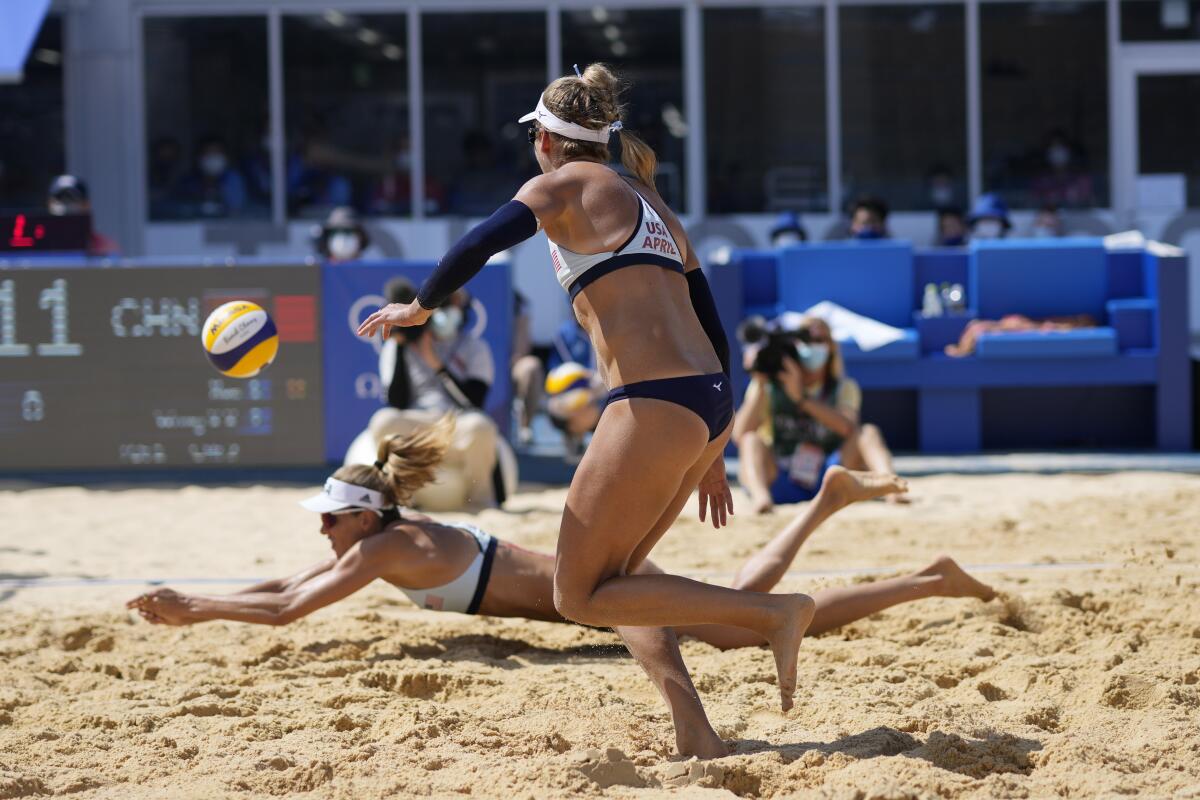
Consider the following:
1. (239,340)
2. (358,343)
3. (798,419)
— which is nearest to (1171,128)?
(798,419)

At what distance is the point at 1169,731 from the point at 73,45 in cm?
1415

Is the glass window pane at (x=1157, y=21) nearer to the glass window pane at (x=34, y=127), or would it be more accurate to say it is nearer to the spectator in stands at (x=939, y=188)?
the spectator in stands at (x=939, y=188)

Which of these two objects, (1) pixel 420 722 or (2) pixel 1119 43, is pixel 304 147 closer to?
(2) pixel 1119 43

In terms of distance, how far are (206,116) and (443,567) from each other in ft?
37.7

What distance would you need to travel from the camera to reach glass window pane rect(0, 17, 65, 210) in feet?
50.9

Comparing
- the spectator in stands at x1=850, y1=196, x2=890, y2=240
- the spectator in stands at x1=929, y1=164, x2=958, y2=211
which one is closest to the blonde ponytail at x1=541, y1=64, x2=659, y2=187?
the spectator in stands at x1=850, y1=196, x2=890, y2=240

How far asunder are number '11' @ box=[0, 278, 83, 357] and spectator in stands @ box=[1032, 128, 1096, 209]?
9.87 m

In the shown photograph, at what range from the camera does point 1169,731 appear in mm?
3912

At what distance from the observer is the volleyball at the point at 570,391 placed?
1038cm

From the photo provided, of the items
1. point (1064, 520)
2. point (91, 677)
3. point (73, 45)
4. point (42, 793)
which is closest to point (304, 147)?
point (73, 45)

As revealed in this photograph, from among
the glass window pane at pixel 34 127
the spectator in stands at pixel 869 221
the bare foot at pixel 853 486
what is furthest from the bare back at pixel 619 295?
the glass window pane at pixel 34 127

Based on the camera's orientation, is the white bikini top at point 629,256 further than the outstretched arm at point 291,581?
No

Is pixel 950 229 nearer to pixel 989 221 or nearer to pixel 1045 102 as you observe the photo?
pixel 989 221

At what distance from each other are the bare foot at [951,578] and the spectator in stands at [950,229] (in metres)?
8.47
